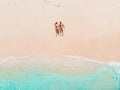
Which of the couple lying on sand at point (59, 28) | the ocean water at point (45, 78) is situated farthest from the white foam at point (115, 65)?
the couple lying on sand at point (59, 28)

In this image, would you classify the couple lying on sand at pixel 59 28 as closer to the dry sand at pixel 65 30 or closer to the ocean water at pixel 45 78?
the dry sand at pixel 65 30

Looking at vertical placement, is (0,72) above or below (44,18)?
below

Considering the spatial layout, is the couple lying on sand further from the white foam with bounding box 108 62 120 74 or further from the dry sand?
the white foam with bounding box 108 62 120 74

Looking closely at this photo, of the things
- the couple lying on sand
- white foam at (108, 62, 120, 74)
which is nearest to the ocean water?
white foam at (108, 62, 120, 74)

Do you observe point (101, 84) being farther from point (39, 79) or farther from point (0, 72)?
point (0, 72)

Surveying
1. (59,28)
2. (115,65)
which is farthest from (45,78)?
(115,65)

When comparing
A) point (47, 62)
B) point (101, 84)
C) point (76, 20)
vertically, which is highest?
point (76, 20)

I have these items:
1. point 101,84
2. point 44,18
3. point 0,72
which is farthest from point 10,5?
point 101,84

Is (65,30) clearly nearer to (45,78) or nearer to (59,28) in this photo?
(59,28)
